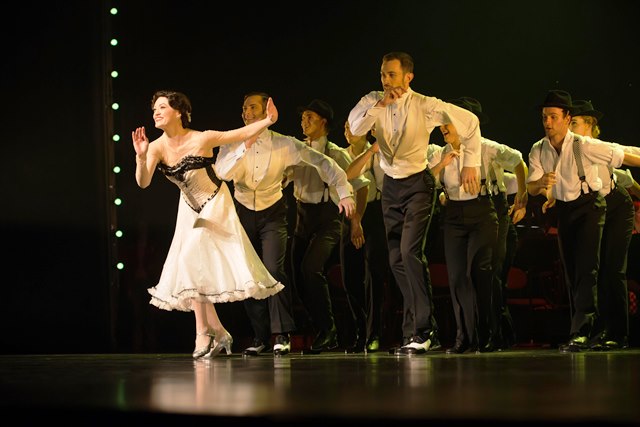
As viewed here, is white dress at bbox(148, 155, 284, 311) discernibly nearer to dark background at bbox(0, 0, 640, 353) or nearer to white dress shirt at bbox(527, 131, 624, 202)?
white dress shirt at bbox(527, 131, 624, 202)

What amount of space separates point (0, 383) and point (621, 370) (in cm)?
235

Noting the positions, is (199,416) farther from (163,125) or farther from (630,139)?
(630,139)

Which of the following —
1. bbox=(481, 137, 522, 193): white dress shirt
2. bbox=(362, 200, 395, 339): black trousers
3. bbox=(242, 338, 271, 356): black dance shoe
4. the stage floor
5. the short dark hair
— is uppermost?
the short dark hair

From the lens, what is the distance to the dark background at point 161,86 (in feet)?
28.8

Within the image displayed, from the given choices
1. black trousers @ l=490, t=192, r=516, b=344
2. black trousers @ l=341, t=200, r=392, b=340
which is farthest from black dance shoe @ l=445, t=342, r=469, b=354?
black trousers @ l=341, t=200, r=392, b=340

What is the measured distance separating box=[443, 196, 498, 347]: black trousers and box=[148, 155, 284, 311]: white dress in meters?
1.23

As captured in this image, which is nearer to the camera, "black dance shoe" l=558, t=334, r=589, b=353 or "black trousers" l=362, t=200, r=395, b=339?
"black dance shoe" l=558, t=334, r=589, b=353

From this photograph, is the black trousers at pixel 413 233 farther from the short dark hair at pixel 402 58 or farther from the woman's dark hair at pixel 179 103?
the woman's dark hair at pixel 179 103

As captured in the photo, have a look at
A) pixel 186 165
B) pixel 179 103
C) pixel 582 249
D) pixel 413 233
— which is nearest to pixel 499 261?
pixel 582 249

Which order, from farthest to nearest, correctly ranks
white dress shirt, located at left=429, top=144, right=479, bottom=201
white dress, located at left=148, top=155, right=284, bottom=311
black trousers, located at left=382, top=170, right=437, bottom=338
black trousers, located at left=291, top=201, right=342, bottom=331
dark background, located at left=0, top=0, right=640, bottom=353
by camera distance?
dark background, located at left=0, top=0, right=640, bottom=353
black trousers, located at left=291, top=201, right=342, bottom=331
white dress shirt, located at left=429, top=144, right=479, bottom=201
white dress, located at left=148, top=155, right=284, bottom=311
black trousers, located at left=382, top=170, right=437, bottom=338

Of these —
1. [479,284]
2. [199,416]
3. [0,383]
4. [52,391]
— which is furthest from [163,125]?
[199,416]

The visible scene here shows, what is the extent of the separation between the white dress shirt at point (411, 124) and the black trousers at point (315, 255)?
1.08 meters

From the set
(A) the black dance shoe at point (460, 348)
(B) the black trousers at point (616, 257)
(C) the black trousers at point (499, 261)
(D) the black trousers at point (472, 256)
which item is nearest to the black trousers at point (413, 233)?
(A) the black dance shoe at point (460, 348)

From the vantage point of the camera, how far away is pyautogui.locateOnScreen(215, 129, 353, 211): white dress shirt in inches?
287
